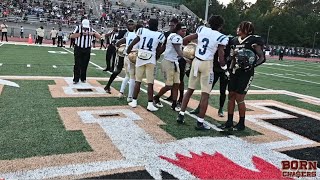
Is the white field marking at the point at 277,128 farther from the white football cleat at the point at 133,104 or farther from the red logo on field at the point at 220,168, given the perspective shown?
the white football cleat at the point at 133,104

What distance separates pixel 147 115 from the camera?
5867 mm

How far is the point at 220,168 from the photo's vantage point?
3.66 m

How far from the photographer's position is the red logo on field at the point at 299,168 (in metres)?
3.71

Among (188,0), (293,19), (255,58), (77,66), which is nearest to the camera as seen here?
(255,58)

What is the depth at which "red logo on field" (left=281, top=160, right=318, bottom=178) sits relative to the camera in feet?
12.2

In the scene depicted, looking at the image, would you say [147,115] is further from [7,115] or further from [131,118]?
[7,115]

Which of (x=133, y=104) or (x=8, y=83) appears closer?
(x=133, y=104)

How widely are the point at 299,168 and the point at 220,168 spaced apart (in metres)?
0.99

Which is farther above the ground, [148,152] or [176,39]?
[176,39]

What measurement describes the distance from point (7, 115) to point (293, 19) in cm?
6960

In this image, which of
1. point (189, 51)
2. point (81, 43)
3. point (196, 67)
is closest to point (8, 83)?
point (81, 43)

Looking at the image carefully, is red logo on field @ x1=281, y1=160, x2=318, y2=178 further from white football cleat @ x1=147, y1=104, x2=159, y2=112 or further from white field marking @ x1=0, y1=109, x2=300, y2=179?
white football cleat @ x1=147, y1=104, x2=159, y2=112

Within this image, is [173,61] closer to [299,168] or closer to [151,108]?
[151,108]

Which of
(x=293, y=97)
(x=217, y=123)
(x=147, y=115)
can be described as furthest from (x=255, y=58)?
(x=293, y=97)
